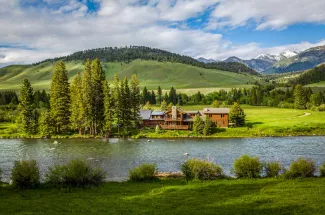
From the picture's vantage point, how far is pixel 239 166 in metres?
32.8

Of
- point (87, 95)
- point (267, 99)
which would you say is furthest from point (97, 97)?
point (267, 99)

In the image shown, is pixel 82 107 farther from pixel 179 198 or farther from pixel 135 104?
pixel 179 198

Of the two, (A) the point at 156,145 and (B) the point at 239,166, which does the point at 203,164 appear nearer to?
(B) the point at 239,166

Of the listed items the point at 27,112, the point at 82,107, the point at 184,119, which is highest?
the point at 82,107

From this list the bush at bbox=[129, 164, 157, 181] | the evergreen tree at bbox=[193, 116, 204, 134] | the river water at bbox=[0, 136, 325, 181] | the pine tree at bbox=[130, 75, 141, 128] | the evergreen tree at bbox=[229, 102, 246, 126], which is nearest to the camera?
the bush at bbox=[129, 164, 157, 181]

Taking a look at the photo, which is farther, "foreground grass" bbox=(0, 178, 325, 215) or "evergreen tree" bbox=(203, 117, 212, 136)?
"evergreen tree" bbox=(203, 117, 212, 136)

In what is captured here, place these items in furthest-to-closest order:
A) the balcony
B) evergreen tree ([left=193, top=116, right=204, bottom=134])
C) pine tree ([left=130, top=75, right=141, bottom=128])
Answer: pine tree ([left=130, top=75, right=141, bottom=128]) → the balcony → evergreen tree ([left=193, top=116, right=204, bottom=134])

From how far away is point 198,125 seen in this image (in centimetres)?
9206

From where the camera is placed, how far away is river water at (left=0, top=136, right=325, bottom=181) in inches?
1998

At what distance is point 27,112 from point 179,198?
78551 mm

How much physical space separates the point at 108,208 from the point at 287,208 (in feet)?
39.4

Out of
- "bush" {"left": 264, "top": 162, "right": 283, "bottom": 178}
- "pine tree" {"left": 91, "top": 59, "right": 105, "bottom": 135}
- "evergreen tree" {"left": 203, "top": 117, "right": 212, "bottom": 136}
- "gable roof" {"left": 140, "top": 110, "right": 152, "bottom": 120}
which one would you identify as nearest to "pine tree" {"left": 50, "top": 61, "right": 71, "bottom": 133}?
"pine tree" {"left": 91, "top": 59, "right": 105, "bottom": 135}

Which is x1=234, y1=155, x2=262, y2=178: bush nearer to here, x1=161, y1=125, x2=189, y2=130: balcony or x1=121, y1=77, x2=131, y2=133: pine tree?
x1=121, y1=77, x2=131, y2=133: pine tree

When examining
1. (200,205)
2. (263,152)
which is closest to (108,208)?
(200,205)
